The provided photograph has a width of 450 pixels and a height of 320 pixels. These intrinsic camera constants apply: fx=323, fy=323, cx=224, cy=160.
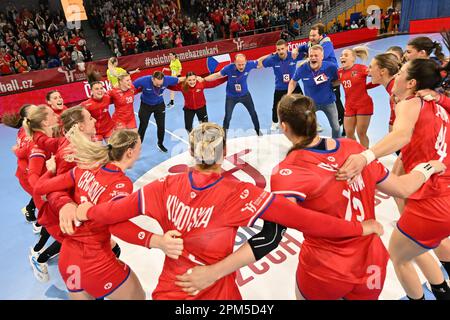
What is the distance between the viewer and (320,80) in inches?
241

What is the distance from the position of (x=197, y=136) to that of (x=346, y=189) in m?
Answer: 0.95

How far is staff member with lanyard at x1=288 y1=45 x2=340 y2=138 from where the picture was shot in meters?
6.12

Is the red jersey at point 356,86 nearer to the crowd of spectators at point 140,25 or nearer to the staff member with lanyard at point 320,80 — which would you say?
the staff member with lanyard at point 320,80

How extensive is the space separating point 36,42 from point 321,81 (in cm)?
1402

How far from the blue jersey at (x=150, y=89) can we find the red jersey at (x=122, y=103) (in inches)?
12.4

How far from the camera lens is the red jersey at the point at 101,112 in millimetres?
6199

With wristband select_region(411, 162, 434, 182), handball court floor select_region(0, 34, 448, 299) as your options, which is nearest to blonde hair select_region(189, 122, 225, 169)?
wristband select_region(411, 162, 434, 182)

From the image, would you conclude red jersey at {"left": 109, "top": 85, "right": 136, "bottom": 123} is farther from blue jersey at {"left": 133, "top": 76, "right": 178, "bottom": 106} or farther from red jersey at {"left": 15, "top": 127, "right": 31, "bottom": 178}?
red jersey at {"left": 15, "top": 127, "right": 31, "bottom": 178}

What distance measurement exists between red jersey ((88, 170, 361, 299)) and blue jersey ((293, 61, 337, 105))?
4.77 m

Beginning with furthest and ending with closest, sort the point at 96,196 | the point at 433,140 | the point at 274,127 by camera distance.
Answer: the point at 274,127 < the point at 433,140 < the point at 96,196

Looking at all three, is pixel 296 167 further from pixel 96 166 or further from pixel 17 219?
pixel 17 219

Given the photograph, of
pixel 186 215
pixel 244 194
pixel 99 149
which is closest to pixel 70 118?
pixel 99 149

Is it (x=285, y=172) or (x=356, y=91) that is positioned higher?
(x=285, y=172)

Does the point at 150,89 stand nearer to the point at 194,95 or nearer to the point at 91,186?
the point at 194,95
